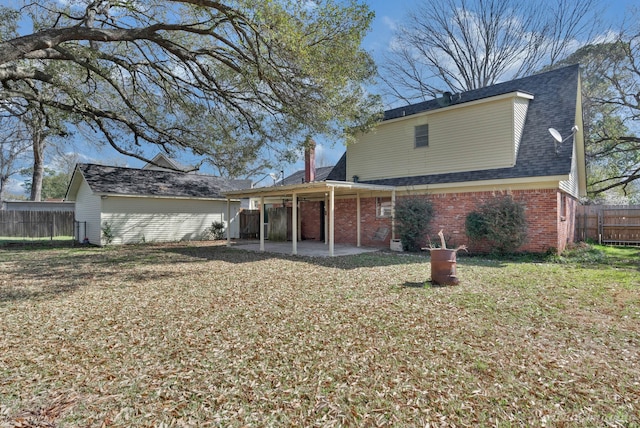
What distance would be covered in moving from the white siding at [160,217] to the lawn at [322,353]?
8675mm

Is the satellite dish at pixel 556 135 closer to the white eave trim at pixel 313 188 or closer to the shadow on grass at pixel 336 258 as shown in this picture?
the white eave trim at pixel 313 188

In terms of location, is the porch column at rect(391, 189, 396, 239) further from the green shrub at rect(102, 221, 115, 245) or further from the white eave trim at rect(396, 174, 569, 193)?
the green shrub at rect(102, 221, 115, 245)

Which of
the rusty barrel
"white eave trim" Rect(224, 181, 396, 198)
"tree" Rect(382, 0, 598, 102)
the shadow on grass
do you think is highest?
"tree" Rect(382, 0, 598, 102)

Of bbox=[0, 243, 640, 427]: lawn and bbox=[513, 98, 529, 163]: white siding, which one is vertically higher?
bbox=[513, 98, 529, 163]: white siding

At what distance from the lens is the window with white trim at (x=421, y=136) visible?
12594mm

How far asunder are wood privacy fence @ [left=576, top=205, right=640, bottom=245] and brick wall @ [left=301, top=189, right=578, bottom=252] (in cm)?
131

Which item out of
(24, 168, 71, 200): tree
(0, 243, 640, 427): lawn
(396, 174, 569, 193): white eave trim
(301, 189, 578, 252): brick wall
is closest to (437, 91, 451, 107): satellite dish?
(396, 174, 569, 193): white eave trim

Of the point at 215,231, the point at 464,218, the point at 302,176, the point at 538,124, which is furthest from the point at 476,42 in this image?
the point at 215,231

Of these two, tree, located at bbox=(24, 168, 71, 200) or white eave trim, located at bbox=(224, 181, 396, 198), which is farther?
tree, located at bbox=(24, 168, 71, 200)

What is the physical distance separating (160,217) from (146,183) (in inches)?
72.7

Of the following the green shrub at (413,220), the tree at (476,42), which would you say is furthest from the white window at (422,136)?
the tree at (476,42)

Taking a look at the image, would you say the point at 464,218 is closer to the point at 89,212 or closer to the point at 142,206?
the point at 142,206

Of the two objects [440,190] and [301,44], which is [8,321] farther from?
[440,190]

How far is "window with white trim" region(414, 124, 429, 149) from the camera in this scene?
1259cm
